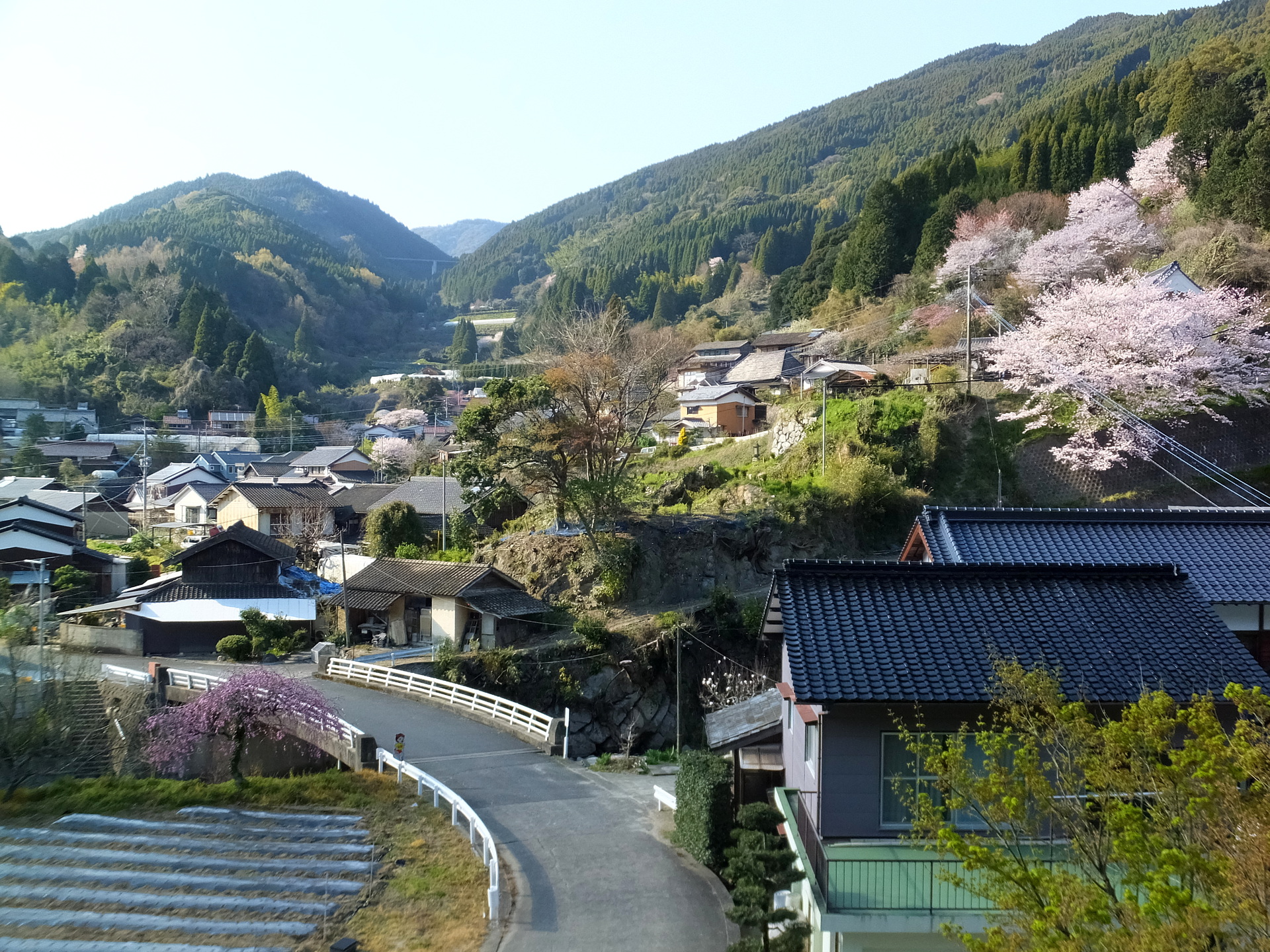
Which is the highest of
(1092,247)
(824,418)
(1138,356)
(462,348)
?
(462,348)

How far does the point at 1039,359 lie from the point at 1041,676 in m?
22.9

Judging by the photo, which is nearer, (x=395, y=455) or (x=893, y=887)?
(x=893, y=887)

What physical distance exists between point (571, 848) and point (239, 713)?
22.0 feet

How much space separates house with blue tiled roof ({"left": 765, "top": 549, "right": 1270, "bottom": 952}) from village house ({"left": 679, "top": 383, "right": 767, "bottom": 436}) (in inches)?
1119

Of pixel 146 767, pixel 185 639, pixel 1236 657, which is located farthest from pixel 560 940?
pixel 185 639

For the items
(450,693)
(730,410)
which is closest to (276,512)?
(730,410)

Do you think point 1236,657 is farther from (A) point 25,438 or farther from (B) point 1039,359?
(A) point 25,438

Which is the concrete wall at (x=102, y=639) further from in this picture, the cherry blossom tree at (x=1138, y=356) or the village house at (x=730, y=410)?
the cherry blossom tree at (x=1138, y=356)

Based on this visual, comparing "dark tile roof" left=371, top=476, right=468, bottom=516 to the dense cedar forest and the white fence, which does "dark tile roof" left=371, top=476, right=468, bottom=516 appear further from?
the white fence

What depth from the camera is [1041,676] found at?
6539 mm

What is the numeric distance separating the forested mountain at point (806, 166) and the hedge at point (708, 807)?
4932 centimetres

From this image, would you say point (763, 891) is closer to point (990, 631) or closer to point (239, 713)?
point (990, 631)

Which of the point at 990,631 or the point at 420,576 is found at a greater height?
the point at 990,631

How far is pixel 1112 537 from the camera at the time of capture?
13.0m
